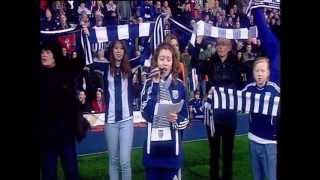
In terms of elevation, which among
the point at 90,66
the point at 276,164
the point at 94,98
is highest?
the point at 90,66

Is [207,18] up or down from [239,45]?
up

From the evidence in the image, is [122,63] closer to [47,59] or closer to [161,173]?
[47,59]

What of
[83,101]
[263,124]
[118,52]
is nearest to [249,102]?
[263,124]

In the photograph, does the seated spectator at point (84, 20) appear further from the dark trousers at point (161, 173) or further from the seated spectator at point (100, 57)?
the dark trousers at point (161, 173)

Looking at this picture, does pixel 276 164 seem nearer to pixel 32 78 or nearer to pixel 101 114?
pixel 101 114

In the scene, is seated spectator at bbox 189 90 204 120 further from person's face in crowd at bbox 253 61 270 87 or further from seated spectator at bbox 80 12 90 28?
seated spectator at bbox 80 12 90 28

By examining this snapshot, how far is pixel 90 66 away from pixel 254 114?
70cm

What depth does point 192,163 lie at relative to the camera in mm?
2123

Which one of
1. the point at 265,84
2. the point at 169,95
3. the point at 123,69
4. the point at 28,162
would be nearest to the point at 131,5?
the point at 123,69

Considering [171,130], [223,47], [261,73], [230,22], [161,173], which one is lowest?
[161,173]

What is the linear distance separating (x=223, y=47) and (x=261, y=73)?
0.19m

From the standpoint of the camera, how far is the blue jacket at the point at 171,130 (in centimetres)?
209

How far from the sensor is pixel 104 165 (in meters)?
2.10

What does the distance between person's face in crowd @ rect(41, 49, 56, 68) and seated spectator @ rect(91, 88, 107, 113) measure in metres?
0.21
